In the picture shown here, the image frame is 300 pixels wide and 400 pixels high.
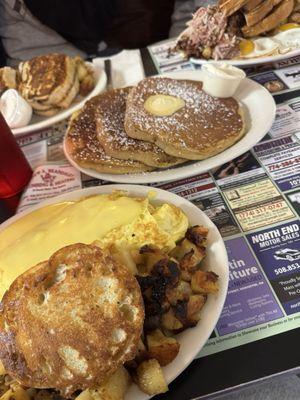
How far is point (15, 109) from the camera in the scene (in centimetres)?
158

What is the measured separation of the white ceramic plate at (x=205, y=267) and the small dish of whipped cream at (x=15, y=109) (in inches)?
23.2

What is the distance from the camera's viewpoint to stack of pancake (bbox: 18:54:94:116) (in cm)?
163

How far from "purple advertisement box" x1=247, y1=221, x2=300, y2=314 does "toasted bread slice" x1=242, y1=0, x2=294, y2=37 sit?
44.6 inches

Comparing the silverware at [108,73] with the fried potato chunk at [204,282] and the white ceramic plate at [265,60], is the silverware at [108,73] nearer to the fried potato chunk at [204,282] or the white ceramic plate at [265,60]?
the white ceramic plate at [265,60]

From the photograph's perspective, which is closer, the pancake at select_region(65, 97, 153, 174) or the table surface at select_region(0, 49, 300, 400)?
the table surface at select_region(0, 49, 300, 400)

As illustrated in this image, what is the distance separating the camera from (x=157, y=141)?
123 centimetres

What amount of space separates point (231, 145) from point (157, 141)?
25 cm

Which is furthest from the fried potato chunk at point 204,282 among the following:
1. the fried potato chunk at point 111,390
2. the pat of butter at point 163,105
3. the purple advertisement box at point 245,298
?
the pat of butter at point 163,105

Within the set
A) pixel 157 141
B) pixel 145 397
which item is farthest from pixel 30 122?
pixel 145 397

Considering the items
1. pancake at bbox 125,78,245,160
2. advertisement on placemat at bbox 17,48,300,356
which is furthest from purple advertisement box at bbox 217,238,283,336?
pancake at bbox 125,78,245,160

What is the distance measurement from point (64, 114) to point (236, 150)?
79 centimetres

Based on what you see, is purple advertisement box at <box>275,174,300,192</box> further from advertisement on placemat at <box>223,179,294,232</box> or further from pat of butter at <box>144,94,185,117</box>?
pat of butter at <box>144,94,185,117</box>

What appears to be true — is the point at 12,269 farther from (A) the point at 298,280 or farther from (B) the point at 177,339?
(A) the point at 298,280

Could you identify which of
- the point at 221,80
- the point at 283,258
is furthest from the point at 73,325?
Answer: the point at 221,80
